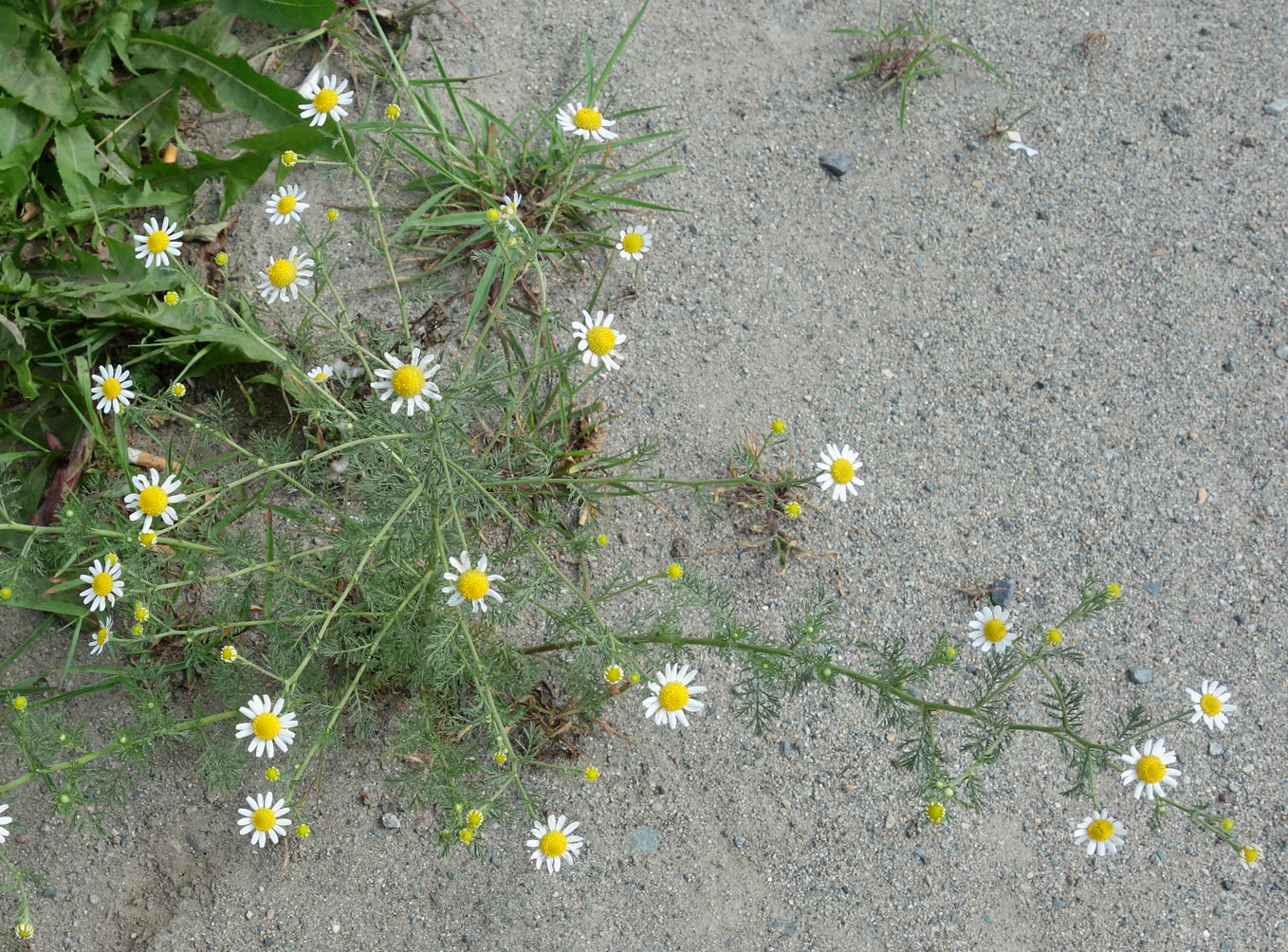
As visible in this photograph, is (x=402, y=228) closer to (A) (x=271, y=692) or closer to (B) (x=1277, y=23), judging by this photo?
(A) (x=271, y=692)

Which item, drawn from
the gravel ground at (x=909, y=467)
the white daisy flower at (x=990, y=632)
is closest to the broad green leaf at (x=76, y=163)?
the gravel ground at (x=909, y=467)

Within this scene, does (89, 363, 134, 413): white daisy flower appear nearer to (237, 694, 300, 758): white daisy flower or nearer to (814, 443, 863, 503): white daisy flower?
(237, 694, 300, 758): white daisy flower

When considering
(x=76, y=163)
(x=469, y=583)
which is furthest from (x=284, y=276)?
(x=76, y=163)

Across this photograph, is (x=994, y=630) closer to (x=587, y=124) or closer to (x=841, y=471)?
(x=841, y=471)

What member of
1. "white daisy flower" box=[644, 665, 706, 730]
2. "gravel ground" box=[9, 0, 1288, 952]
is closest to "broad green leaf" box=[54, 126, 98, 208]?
"gravel ground" box=[9, 0, 1288, 952]

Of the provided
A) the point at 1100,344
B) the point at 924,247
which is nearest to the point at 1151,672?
the point at 1100,344

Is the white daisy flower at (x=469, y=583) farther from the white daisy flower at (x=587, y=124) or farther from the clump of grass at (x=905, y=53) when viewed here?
the clump of grass at (x=905, y=53)
